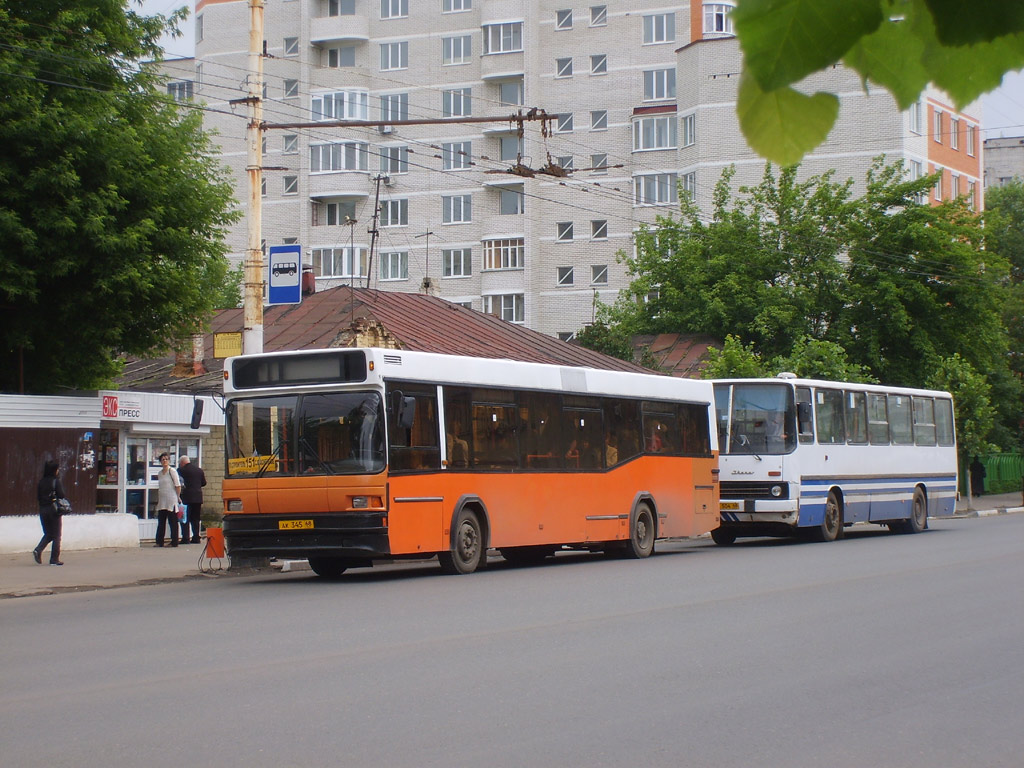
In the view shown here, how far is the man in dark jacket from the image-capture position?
25.4 metres

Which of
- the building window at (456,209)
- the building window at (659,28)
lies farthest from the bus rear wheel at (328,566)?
the building window at (659,28)

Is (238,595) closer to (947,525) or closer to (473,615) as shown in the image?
(473,615)

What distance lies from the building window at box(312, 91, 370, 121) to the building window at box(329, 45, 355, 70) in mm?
2634

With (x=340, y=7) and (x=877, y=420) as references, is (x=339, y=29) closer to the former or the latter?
(x=340, y=7)

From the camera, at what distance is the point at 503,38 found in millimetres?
68188

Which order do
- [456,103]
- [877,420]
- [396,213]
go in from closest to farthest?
[877,420]
[456,103]
[396,213]

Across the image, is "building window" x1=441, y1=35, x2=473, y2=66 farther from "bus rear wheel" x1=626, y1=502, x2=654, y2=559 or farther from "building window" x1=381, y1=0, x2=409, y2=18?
"bus rear wheel" x1=626, y1=502, x2=654, y2=559

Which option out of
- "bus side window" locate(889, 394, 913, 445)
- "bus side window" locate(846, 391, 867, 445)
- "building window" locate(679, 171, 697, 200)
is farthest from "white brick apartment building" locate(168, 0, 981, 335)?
"bus side window" locate(846, 391, 867, 445)

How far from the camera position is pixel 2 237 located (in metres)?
22.5

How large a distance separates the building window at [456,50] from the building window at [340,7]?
534cm

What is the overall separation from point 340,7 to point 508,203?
14.4m

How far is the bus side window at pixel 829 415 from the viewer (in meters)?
27.6

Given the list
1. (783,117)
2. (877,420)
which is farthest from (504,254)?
(783,117)

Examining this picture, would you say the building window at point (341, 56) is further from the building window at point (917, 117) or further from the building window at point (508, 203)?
the building window at point (917, 117)
